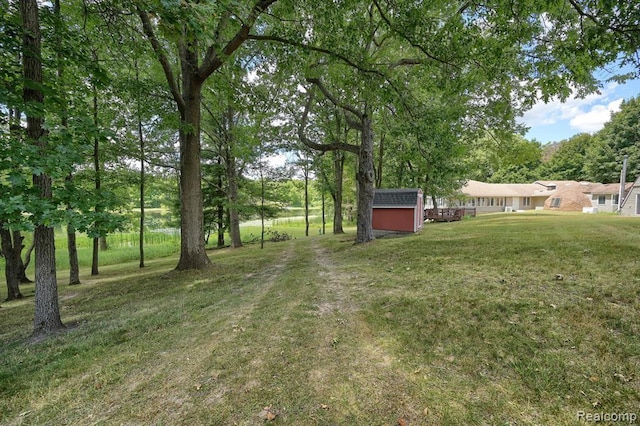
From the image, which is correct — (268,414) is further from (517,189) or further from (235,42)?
(517,189)

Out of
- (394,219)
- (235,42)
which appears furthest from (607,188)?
(235,42)

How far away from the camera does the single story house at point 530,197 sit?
33.0 meters

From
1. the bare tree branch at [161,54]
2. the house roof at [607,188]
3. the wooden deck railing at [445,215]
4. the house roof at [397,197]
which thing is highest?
the bare tree branch at [161,54]

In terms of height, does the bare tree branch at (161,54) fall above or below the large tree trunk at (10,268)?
above

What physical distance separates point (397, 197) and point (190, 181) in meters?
12.5

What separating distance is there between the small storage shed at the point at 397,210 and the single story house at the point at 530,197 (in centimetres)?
2010

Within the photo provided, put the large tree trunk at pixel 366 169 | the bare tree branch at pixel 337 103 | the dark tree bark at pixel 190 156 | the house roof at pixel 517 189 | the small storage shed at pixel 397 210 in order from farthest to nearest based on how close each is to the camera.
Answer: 1. the house roof at pixel 517 189
2. the small storage shed at pixel 397 210
3. the large tree trunk at pixel 366 169
4. the bare tree branch at pixel 337 103
5. the dark tree bark at pixel 190 156

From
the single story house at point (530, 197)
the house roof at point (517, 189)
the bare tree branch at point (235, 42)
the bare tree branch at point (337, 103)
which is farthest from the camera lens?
the house roof at point (517, 189)

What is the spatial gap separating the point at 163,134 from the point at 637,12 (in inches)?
632

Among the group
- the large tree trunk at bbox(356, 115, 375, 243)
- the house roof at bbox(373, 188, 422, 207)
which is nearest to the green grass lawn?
the large tree trunk at bbox(356, 115, 375, 243)

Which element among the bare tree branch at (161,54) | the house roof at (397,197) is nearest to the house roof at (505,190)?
the house roof at (397,197)

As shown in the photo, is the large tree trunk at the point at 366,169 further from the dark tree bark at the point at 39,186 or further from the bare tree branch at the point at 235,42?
the dark tree bark at the point at 39,186

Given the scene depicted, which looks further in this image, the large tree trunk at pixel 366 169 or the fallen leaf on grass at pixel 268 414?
the large tree trunk at pixel 366 169

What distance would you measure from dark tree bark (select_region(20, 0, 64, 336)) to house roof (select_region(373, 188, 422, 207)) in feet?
50.3
